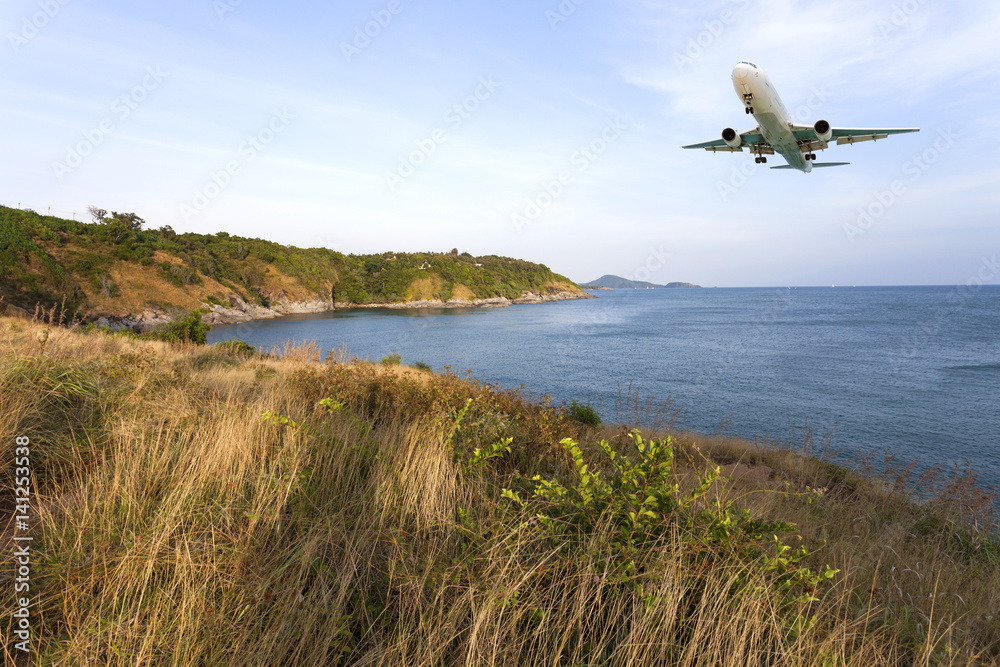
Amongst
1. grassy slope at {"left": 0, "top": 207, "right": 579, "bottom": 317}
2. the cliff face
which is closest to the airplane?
the cliff face

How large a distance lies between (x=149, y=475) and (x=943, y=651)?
4.89 metres

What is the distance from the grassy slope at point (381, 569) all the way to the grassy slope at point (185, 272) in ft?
44.8

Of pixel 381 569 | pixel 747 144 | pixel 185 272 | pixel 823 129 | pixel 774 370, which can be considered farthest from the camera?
pixel 185 272

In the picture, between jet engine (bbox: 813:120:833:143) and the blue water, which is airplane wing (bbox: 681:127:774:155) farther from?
the blue water

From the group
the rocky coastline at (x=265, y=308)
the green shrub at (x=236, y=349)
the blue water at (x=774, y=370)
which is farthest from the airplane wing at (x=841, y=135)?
the rocky coastline at (x=265, y=308)

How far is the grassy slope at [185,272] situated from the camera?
52062 millimetres

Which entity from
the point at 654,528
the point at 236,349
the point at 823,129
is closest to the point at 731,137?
the point at 823,129

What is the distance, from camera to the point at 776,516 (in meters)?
4.12

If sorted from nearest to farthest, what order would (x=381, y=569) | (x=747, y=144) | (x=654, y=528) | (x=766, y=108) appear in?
(x=381, y=569), (x=654, y=528), (x=766, y=108), (x=747, y=144)

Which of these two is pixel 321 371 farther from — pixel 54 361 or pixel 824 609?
pixel 824 609

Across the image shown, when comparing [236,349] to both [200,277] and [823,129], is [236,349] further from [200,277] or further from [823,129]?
[200,277]

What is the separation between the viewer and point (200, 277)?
74.7m

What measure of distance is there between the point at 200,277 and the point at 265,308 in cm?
1410

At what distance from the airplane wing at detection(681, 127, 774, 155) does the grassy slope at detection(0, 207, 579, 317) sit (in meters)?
19.5
